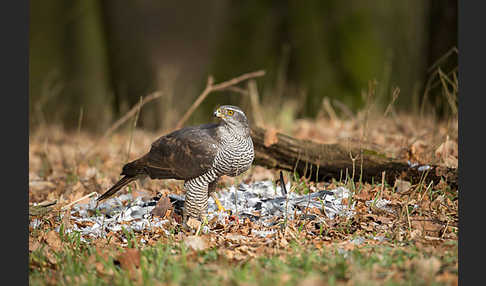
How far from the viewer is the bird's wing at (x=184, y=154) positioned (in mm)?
3762

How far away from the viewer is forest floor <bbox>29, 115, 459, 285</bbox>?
108 inches

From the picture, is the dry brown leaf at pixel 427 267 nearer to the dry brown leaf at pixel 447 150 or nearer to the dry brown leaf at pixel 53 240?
the dry brown leaf at pixel 447 150

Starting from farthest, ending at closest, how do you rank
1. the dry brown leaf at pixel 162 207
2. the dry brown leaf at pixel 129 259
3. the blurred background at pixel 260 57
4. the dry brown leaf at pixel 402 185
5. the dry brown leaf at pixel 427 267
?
the blurred background at pixel 260 57, the dry brown leaf at pixel 402 185, the dry brown leaf at pixel 162 207, the dry brown leaf at pixel 129 259, the dry brown leaf at pixel 427 267

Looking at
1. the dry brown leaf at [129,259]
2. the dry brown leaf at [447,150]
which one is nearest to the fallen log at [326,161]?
the dry brown leaf at [447,150]

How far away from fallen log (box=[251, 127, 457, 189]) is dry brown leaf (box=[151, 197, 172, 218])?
41.5 inches

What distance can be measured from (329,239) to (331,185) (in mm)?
1226

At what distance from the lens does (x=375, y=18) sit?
10312 mm

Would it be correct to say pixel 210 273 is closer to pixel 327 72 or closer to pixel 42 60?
pixel 327 72

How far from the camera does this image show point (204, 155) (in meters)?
3.75

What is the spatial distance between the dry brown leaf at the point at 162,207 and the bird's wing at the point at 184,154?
10.4 inches

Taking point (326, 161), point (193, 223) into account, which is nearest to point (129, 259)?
point (193, 223)

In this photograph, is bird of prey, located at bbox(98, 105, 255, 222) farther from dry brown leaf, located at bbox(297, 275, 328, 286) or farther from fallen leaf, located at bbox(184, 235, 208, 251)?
dry brown leaf, located at bbox(297, 275, 328, 286)

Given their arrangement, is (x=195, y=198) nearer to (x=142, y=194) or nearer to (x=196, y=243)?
(x=196, y=243)

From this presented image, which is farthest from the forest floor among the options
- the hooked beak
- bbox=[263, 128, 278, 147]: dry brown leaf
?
the hooked beak
